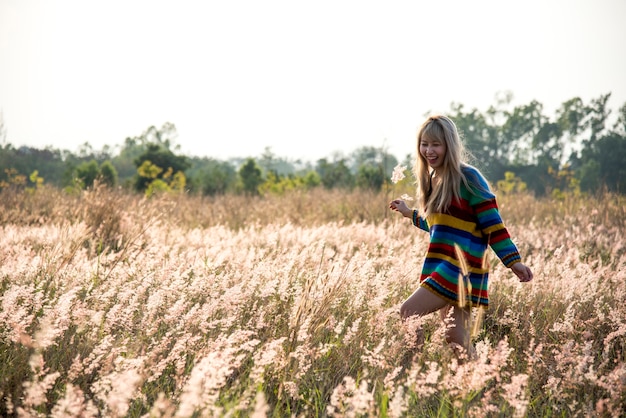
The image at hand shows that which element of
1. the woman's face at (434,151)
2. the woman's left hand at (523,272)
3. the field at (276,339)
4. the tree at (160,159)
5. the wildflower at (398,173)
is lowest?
the field at (276,339)

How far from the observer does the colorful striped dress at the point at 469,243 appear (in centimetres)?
266

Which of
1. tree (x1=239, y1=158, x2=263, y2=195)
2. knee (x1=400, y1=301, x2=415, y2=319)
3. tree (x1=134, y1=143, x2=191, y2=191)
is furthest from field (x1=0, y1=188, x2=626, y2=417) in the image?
tree (x1=134, y1=143, x2=191, y2=191)

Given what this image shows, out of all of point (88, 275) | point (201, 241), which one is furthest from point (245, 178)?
point (88, 275)

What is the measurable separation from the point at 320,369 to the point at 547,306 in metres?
2.04

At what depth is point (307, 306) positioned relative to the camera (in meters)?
2.58

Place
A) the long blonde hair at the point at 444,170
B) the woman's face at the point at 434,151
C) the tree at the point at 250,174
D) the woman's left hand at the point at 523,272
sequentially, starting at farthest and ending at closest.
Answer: the tree at the point at 250,174 < the woman's face at the point at 434,151 < the long blonde hair at the point at 444,170 < the woman's left hand at the point at 523,272

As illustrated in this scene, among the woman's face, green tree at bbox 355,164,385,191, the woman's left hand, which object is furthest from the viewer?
green tree at bbox 355,164,385,191

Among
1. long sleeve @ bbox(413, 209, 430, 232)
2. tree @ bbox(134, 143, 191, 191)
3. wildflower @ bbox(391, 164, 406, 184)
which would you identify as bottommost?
long sleeve @ bbox(413, 209, 430, 232)

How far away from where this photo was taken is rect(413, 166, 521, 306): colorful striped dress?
8.72ft

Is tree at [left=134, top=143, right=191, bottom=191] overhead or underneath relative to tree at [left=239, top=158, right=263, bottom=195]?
overhead

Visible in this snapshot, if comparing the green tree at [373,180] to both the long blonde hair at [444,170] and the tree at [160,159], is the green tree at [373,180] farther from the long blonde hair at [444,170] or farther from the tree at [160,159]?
the tree at [160,159]

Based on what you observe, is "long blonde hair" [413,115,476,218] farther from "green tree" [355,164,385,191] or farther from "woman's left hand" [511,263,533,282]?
"green tree" [355,164,385,191]

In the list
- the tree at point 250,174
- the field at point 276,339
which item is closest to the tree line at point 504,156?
the tree at point 250,174

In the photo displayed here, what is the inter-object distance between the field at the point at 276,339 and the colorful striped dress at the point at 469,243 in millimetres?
263
